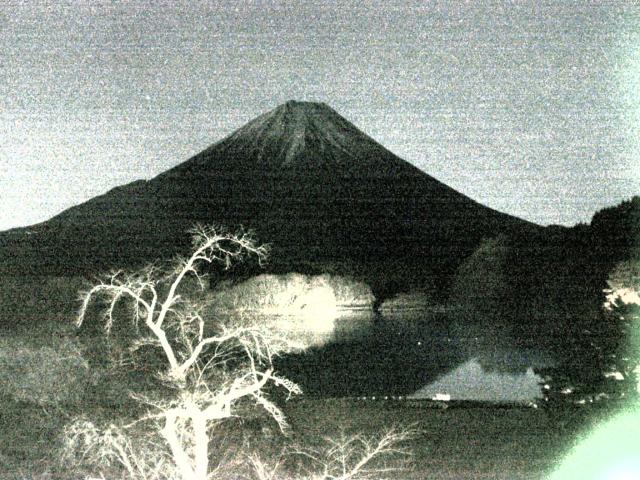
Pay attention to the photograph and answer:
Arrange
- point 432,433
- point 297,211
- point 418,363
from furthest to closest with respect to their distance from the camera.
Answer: point 297,211 → point 418,363 → point 432,433

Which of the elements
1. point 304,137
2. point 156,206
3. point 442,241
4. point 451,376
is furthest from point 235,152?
point 451,376

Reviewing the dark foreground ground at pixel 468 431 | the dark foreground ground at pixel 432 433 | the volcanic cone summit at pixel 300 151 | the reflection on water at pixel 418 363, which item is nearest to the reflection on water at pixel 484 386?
the reflection on water at pixel 418 363

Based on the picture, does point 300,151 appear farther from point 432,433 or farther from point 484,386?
point 432,433

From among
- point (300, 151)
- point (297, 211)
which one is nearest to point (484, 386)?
point (297, 211)

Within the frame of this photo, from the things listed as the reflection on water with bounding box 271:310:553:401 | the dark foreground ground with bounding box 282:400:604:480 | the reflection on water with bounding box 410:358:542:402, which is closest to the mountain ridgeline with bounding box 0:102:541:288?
the reflection on water with bounding box 271:310:553:401

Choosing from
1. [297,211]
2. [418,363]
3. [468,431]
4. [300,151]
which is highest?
[300,151]

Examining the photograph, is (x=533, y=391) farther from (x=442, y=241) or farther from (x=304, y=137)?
(x=304, y=137)

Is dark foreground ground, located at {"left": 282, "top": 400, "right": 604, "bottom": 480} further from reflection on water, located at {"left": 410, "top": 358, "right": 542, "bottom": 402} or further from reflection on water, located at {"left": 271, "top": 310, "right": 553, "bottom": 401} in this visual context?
reflection on water, located at {"left": 271, "top": 310, "right": 553, "bottom": 401}
